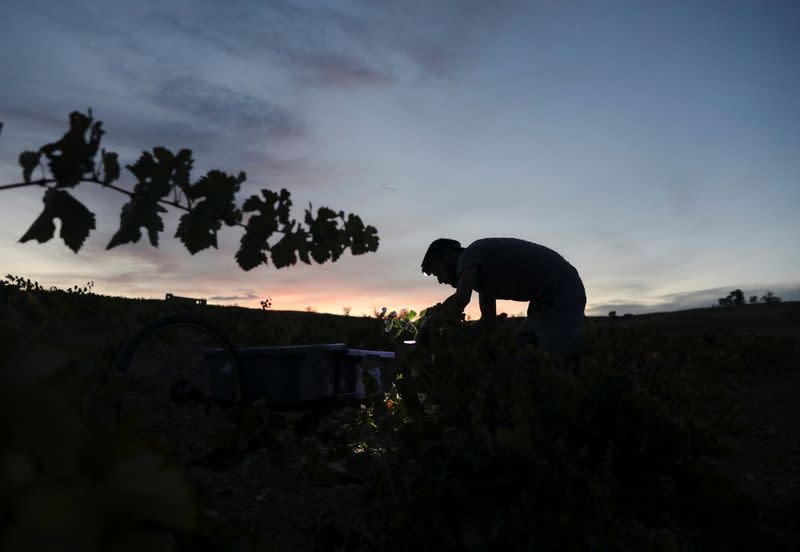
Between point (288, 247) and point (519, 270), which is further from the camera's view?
point (519, 270)

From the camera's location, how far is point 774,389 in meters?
8.31

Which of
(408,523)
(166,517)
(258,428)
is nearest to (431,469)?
(408,523)

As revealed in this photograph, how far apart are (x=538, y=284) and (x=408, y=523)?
4.18 m

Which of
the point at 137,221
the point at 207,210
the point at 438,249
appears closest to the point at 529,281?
the point at 438,249

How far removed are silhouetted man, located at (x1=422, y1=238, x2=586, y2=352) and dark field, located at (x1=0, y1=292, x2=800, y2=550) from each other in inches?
73.5

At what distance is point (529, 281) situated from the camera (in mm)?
6375

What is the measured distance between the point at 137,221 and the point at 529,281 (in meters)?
5.16

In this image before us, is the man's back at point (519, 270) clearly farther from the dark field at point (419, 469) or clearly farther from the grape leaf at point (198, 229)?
the grape leaf at point (198, 229)

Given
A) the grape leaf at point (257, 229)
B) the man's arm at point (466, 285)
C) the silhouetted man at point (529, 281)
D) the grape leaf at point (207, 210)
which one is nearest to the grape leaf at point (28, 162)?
the grape leaf at point (207, 210)

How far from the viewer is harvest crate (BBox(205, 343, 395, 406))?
12.8 ft

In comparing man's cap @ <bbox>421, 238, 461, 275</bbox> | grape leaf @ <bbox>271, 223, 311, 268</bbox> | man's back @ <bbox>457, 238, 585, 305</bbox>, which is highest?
man's cap @ <bbox>421, 238, 461, 275</bbox>

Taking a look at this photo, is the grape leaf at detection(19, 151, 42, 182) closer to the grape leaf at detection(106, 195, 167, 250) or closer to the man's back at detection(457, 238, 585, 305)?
the grape leaf at detection(106, 195, 167, 250)

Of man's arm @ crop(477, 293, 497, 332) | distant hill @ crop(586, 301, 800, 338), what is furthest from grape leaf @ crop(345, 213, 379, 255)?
distant hill @ crop(586, 301, 800, 338)

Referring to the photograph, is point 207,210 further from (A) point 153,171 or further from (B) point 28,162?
(B) point 28,162
